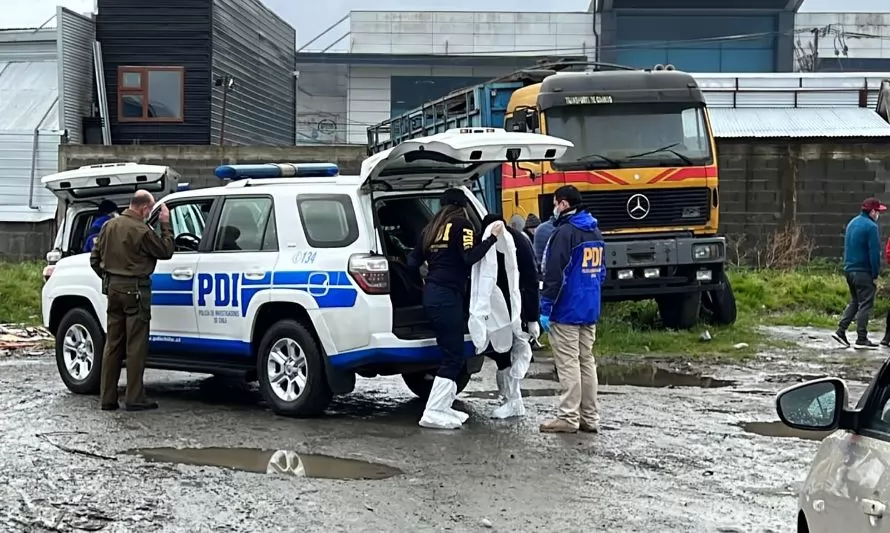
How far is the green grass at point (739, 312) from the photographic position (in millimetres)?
14617

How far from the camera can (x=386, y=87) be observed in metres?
47.5

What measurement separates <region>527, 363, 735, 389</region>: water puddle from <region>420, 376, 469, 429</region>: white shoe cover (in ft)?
11.3

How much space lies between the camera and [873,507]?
3.53m

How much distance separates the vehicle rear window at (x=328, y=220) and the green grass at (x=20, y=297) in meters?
9.31

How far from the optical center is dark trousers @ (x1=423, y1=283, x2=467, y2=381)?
8.82 m

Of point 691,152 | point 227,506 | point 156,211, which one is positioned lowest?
point 227,506

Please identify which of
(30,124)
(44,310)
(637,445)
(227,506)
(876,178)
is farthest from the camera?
(30,124)

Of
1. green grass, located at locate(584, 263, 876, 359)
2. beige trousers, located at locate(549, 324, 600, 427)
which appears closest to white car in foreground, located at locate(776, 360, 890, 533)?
beige trousers, located at locate(549, 324, 600, 427)

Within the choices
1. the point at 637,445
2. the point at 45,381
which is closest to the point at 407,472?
the point at 637,445

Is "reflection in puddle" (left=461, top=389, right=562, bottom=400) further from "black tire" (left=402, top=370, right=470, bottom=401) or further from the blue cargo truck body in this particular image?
the blue cargo truck body

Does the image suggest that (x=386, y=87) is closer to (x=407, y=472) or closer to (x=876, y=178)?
(x=876, y=178)

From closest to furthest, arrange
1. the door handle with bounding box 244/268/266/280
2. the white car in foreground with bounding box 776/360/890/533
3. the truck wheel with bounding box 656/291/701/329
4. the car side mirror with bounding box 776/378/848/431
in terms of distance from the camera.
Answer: the white car in foreground with bounding box 776/360/890/533
the car side mirror with bounding box 776/378/848/431
the door handle with bounding box 244/268/266/280
the truck wheel with bounding box 656/291/701/329

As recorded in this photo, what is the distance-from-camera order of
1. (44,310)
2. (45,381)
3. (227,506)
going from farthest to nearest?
(45,381), (44,310), (227,506)

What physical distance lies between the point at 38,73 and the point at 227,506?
1068 inches
